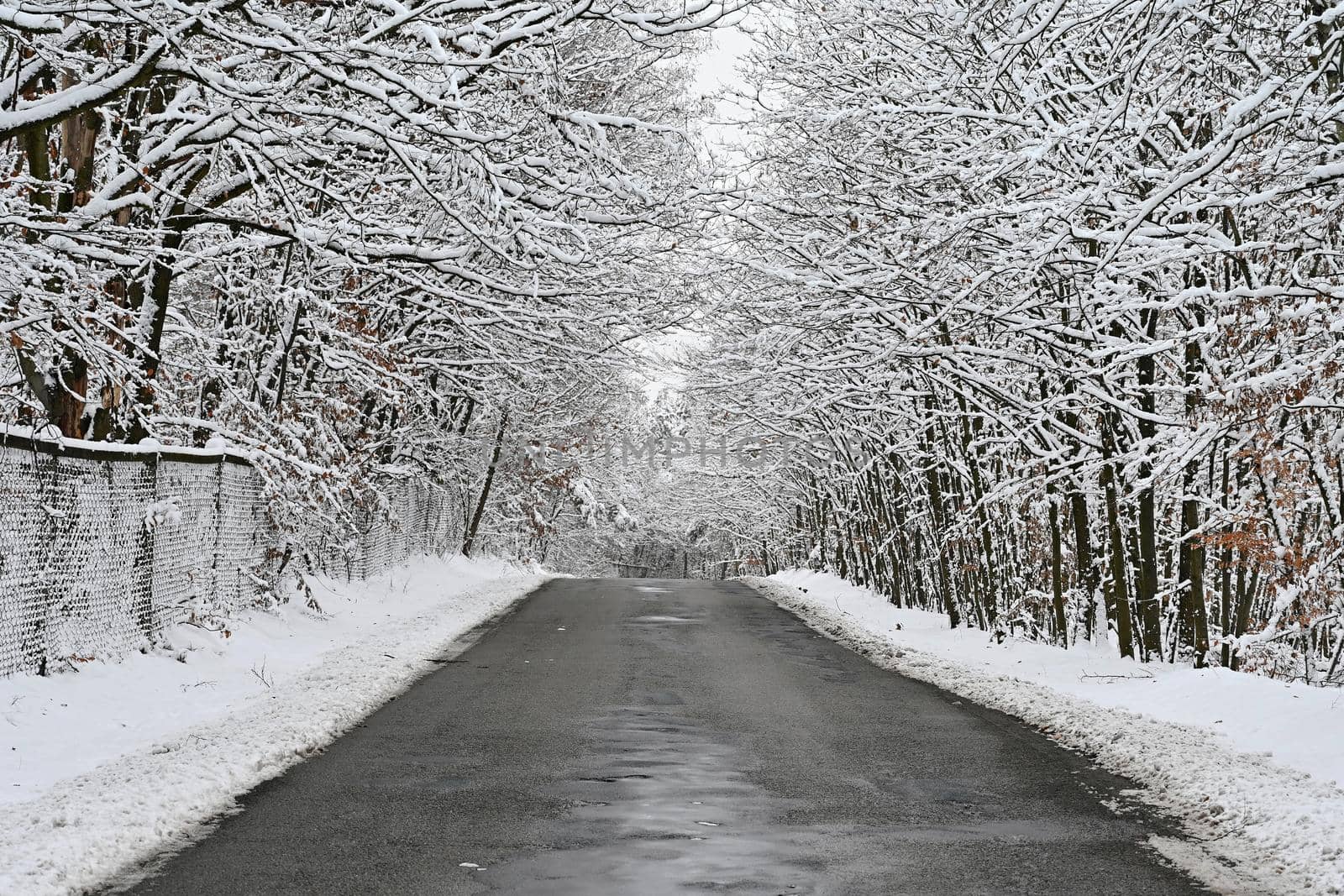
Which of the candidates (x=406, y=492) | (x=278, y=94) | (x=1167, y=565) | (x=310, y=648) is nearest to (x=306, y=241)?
(x=278, y=94)

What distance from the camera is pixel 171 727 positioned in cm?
941

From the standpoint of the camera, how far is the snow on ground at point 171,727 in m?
5.93

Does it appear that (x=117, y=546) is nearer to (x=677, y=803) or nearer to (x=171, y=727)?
(x=171, y=727)

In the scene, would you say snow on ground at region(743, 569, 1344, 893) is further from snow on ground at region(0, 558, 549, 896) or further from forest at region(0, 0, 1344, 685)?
snow on ground at region(0, 558, 549, 896)

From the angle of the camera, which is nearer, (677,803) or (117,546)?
(677,803)

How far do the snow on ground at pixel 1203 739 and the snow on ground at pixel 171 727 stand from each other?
475 centimetres

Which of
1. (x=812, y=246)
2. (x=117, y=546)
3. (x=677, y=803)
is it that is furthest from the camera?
(x=812, y=246)

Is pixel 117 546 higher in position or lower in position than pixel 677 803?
higher

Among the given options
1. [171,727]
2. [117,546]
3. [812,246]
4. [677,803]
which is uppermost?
[812,246]

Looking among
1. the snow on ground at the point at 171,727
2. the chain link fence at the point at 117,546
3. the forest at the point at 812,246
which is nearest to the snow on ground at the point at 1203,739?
the forest at the point at 812,246

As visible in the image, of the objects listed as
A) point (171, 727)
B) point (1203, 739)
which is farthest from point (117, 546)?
point (1203, 739)

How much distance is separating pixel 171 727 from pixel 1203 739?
7.13 metres

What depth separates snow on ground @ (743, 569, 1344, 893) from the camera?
6.10m

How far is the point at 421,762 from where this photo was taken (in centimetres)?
814
